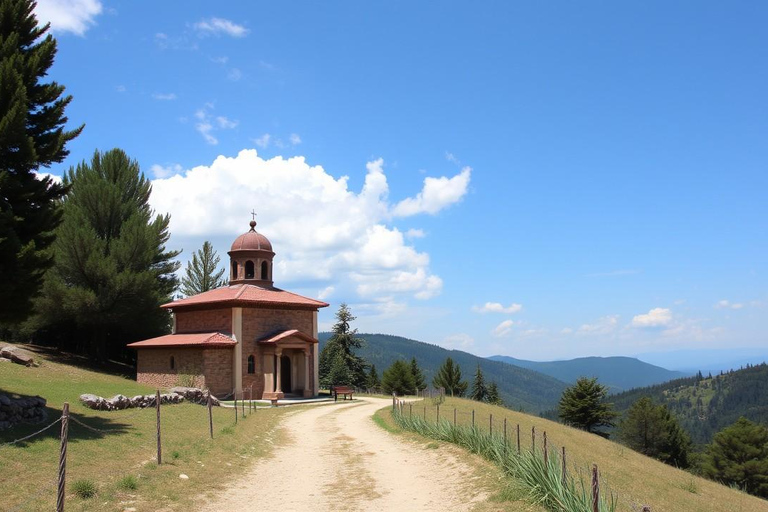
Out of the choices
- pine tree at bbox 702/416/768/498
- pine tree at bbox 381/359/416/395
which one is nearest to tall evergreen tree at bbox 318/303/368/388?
pine tree at bbox 381/359/416/395

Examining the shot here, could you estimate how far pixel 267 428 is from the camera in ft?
71.6

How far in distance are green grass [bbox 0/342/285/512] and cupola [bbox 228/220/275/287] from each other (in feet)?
60.2

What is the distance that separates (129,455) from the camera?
45.4ft

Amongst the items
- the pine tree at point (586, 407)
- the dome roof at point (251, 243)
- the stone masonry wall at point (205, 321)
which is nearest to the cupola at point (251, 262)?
the dome roof at point (251, 243)

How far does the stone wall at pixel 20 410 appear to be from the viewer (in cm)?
1445

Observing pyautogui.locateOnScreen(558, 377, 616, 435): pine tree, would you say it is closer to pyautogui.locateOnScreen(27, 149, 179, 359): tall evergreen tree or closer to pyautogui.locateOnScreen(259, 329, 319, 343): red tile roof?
pyautogui.locateOnScreen(259, 329, 319, 343): red tile roof

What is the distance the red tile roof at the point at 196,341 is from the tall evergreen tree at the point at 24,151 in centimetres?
1747

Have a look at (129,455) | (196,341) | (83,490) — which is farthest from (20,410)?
(196,341)

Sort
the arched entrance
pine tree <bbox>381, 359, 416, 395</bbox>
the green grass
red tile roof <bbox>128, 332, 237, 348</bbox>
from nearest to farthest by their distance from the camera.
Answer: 1. the green grass
2. red tile roof <bbox>128, 332, 237, 348</bbox>
3. the arched entrance
4. pine tree <bbox>381, 359, 416, 395</bbox>

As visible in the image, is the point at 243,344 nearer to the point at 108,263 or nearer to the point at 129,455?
the point at 108,263

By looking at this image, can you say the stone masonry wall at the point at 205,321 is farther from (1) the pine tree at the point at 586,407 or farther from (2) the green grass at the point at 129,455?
(1) the pine tree at the point at 586,407

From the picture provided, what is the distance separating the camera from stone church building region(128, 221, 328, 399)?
3497cm

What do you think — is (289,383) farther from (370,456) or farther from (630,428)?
(630,428)

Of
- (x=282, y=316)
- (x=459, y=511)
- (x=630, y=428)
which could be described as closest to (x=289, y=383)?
(x=282, y=316)
